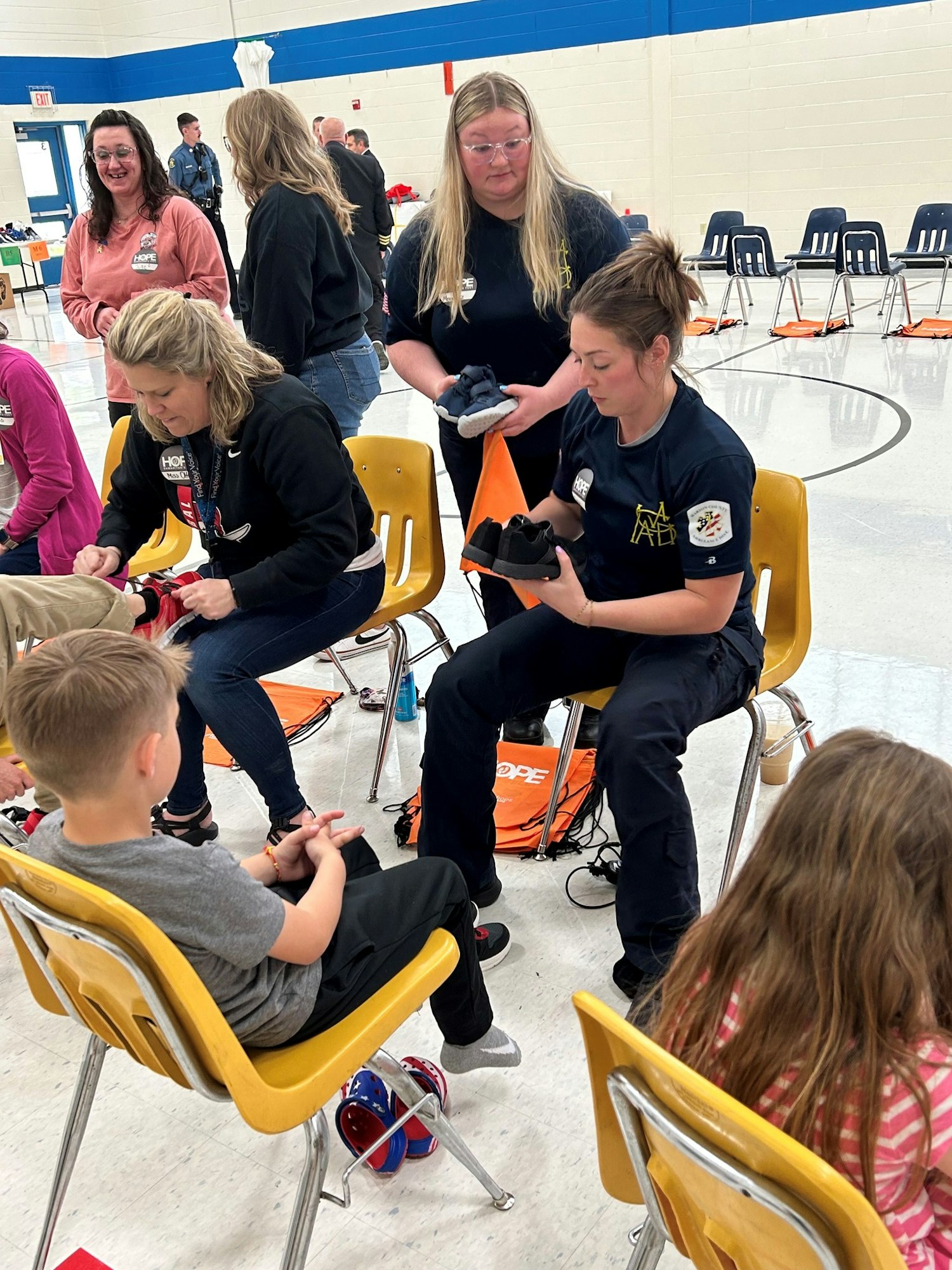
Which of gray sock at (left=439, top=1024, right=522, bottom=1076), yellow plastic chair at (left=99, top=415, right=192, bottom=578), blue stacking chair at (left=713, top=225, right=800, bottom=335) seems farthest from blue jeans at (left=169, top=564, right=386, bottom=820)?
blue stacking chair at (left=713, top=225, right=800, bottom=335)

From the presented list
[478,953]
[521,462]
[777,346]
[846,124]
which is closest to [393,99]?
[846,124]

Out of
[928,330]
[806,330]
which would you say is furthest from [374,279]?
[928,330]

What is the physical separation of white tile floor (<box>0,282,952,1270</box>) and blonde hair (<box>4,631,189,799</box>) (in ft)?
2.45

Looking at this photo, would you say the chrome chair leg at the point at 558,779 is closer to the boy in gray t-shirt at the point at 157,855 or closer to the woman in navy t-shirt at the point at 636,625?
the woman in navy t-shirt at the point at 636,625

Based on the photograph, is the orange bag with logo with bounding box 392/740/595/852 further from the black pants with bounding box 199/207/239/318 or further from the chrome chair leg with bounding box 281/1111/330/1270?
the black pants with bounding box 199/207/239/318

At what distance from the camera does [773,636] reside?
2227mm

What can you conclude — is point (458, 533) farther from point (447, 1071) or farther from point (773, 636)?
point (447, 1071)

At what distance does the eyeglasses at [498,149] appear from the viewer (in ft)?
7.63

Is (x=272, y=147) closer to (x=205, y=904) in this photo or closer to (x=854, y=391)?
(x=205, y=904)

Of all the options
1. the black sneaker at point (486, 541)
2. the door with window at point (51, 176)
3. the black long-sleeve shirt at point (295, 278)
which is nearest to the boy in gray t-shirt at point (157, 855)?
the black sneaker at point (486, 541)

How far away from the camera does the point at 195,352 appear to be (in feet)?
6.70

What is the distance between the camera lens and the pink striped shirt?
889mm

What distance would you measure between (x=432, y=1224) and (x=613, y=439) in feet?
4.36

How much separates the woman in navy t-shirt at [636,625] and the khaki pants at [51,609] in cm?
69
